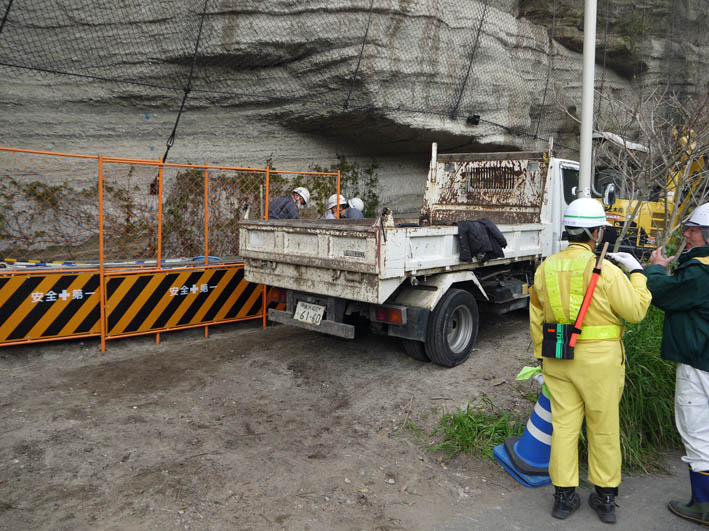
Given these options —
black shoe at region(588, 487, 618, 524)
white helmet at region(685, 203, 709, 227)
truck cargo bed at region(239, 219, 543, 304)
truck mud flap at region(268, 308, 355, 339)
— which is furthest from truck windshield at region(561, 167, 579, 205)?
black shoe at region(588, 487, 618, 524)

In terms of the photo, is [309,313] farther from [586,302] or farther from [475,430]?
[586,302]

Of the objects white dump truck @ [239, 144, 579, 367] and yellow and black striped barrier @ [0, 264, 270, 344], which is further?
yellow and black striped barrier @ [0, 264, 270, 344]

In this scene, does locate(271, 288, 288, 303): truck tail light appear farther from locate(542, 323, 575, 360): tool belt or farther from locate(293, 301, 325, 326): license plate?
locate(542, 323, 575, 360): tool belt

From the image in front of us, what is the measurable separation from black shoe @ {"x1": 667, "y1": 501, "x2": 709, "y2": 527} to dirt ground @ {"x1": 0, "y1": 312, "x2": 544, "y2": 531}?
2.97ft

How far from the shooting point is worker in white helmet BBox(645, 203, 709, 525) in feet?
9.89

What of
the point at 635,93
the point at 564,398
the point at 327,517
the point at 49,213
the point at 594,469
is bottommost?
the point at 327,517

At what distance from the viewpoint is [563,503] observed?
311 cm

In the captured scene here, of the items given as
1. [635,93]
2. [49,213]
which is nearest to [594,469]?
[49,213]

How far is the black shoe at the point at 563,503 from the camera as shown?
10.2ft

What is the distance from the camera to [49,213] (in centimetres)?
791

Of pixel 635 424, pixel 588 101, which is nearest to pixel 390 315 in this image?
pixel 635 424

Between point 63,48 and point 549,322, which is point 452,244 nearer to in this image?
point 549,322

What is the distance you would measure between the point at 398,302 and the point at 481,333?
211 cm

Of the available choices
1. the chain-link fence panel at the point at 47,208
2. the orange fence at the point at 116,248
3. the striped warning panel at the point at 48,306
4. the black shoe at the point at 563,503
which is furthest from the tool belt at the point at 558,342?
the chain-link fence panel at the point at 47,208
